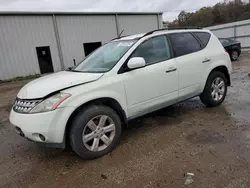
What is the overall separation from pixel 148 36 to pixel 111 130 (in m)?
1.76

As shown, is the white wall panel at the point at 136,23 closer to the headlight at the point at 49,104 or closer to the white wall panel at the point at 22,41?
the white wall panel at the point at 22,41

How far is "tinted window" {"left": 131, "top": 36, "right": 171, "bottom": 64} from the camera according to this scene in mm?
3369

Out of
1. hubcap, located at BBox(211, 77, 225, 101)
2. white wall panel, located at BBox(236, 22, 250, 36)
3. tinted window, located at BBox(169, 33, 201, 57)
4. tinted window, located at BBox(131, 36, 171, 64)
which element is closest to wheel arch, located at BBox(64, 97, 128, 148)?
tinted window, located at BBox(131, 36, 171, 64)

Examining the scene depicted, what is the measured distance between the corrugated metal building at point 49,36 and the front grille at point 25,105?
12.4 meters

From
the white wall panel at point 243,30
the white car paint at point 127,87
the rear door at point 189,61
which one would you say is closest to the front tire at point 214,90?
the white car paint at point 127,87

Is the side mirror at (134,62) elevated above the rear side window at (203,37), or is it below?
below

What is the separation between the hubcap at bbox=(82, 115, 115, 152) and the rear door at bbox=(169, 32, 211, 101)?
62.5 inches

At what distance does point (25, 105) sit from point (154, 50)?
223 cm

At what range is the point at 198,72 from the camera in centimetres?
395

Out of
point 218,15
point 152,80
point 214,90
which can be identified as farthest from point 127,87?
point 218,15

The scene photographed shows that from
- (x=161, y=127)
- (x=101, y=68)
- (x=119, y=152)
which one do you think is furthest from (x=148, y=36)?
(x=119, y=152)

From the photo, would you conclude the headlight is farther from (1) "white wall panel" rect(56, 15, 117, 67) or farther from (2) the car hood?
(1) "white wall panel" rect(56, 15, 117, 67)

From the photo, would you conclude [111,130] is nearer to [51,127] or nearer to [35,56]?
[51,127]

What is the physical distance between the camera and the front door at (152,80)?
3.13 metres
